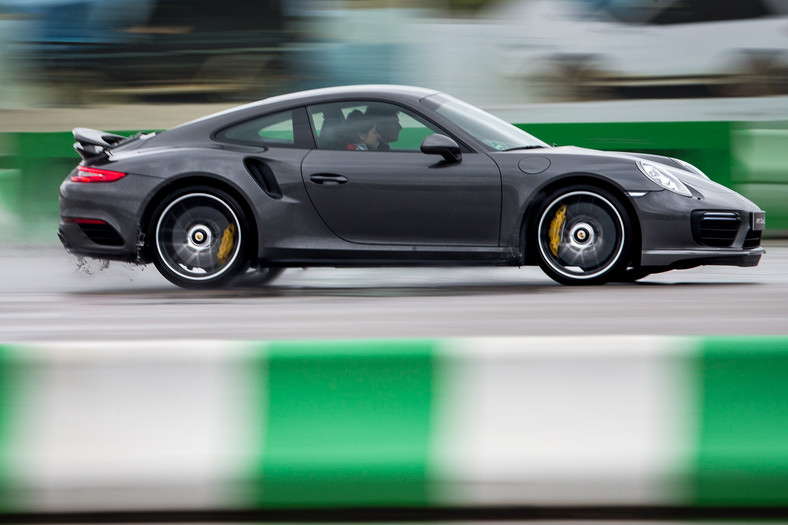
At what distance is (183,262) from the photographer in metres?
7.43

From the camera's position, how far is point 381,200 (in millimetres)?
7191

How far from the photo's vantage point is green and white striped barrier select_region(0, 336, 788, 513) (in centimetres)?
323

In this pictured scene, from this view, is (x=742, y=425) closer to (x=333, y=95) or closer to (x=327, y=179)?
(x=327, y=179)

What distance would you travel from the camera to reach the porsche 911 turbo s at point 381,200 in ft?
23.2

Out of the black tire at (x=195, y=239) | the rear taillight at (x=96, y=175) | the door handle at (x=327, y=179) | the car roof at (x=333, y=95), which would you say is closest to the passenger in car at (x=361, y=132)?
the car roof at (x=333, y=95)

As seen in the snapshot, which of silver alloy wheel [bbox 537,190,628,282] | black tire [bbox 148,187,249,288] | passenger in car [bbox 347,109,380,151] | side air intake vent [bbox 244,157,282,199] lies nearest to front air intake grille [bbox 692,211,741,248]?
silver alloy wheel [bbox 537,190,628,282]

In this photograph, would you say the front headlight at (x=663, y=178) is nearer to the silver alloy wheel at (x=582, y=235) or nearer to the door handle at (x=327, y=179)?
the silver alloy wheel at (x=582, y=235)

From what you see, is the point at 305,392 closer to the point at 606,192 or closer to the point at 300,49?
the point at 606,192

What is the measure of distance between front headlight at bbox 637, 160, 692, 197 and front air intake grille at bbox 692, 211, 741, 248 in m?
0.17

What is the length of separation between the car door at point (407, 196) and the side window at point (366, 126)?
0.09 meters

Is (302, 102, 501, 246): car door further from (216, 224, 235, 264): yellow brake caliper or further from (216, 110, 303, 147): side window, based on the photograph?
(216, 224, 235, 264): yellow brake caliper

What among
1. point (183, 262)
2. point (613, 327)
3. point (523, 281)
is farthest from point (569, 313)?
point (183, 262)

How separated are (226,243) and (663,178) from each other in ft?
8.61

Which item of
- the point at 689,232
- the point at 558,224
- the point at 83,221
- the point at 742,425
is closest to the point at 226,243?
the point at 83,221
